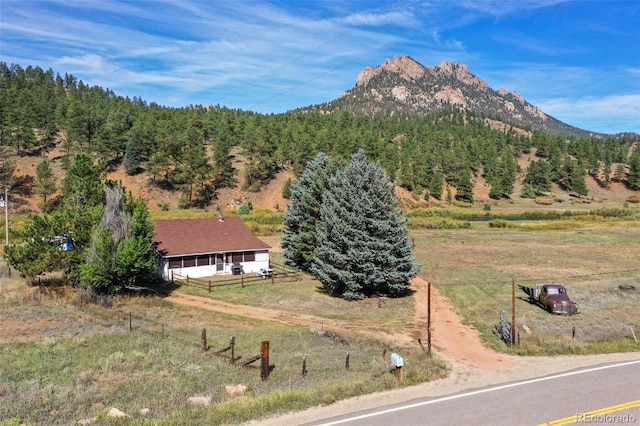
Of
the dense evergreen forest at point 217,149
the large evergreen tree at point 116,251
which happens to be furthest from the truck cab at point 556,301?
the dense evergreen forest at point 217,149

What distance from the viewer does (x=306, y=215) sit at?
41.7 m

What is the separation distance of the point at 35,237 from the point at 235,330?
53.5ft

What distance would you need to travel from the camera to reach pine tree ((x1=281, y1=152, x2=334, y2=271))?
41.4m

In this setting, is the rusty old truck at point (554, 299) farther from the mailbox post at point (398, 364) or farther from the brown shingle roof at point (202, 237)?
the brown shingle roof at point (202, 237)

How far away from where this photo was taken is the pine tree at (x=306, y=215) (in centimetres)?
4144

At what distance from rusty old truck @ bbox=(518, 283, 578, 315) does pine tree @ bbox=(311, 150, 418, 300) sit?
8.66 m

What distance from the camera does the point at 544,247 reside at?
60.1 m

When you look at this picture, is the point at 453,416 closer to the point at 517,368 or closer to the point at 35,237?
the point at 517,368

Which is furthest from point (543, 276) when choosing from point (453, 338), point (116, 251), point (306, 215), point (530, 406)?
point (116, 251)

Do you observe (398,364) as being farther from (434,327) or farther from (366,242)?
(366,242)

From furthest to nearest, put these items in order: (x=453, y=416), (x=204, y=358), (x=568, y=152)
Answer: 1. (x=568, y=152)
2. (x=204, y=358)
3. (x=453, y=416)

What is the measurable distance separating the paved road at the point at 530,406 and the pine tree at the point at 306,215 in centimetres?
2685

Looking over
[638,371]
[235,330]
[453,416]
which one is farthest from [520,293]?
[453,416]

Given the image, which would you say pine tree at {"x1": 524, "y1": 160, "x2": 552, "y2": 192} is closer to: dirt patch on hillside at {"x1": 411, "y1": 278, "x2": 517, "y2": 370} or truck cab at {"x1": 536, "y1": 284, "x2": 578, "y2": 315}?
truck cab at {"x1": 536, "y1": 284, "x2": 578, "y2": 315}
